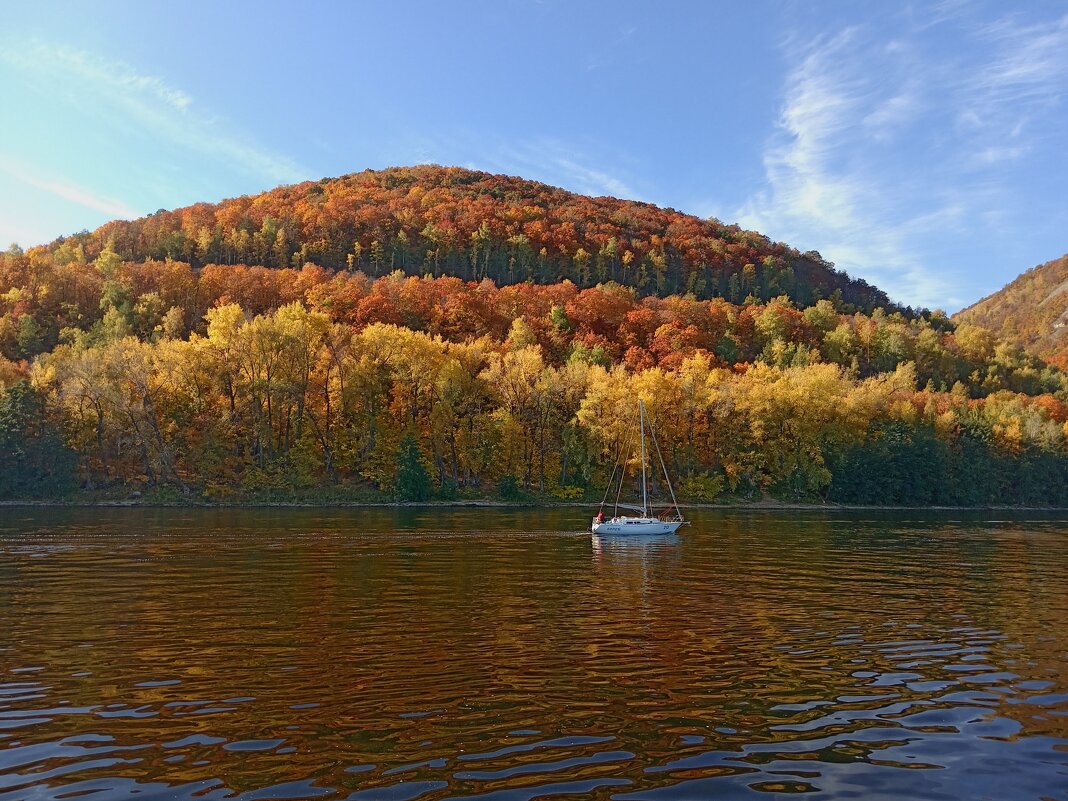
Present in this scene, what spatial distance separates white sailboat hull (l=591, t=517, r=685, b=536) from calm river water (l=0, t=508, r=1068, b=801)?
64.9 ft

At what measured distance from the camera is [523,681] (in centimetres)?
1616

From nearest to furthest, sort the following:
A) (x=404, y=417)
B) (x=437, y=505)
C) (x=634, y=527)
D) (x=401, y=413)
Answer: (x=634, y=527), (x=437, y=505), (x=404, y=417), (x=401, y=413)

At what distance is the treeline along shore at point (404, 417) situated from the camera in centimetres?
9181

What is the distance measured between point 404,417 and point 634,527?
5605 centimetres

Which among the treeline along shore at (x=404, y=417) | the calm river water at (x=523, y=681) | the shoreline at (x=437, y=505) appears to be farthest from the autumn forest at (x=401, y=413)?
the calm river water at (x=523, y=681)

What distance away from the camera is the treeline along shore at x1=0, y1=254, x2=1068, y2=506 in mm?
91812

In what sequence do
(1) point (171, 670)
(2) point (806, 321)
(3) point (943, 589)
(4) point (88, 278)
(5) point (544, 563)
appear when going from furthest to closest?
(2) point (806, 321), (4) point (88, 278), (5) point (544, 563), (3) point (943, 589), (1) point (171, 670)

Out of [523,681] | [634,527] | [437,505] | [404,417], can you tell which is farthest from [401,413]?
[523,681]

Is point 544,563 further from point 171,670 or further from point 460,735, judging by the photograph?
point 460,735

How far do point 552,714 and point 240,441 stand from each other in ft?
306

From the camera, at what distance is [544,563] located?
38.8m

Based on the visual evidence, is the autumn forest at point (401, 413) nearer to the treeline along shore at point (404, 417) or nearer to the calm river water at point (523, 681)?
the treeline along shore at point (404, 417)

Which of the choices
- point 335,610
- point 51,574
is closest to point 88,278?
point 51,574

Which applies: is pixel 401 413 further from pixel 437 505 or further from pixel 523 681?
pixel 523 681
